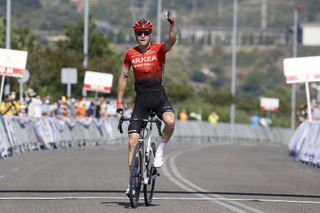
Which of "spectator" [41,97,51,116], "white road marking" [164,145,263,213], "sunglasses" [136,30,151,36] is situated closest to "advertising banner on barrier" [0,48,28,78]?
"spectator" [41,97,51,116]

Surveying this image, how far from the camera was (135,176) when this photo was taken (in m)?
16.7

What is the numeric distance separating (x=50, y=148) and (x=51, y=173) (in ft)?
53.2

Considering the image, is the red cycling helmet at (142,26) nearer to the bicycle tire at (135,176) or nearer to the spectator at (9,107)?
the bicycle tire at (135,176)

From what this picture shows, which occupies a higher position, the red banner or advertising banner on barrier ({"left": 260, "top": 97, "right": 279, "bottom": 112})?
the red banner

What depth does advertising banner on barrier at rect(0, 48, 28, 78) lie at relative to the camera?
3641 cm

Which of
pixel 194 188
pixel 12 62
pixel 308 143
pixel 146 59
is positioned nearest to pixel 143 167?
pixel 146 59

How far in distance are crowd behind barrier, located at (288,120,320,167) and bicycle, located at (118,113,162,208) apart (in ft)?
48.2

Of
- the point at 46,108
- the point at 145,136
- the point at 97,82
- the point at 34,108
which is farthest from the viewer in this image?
the point at 97,82

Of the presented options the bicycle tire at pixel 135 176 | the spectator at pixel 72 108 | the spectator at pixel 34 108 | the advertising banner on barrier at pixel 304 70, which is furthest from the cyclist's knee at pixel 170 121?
the spectator at pixel 72 108

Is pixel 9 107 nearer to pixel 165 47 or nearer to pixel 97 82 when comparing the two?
pixel 97 82

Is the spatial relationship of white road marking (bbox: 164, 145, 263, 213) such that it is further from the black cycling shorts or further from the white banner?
the white banner

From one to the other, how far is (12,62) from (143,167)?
801 inches

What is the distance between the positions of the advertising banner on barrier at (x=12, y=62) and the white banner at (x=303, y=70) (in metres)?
7.13

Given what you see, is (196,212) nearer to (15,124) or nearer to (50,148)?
(15,124)
